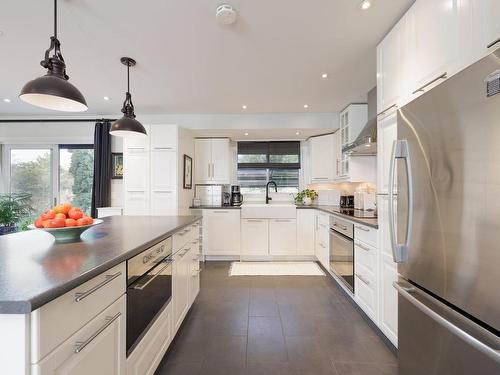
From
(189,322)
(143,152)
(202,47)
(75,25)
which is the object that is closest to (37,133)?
(143,152)

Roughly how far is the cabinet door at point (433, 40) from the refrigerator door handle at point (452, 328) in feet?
3.85

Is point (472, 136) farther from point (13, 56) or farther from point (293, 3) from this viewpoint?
point (13, 56)

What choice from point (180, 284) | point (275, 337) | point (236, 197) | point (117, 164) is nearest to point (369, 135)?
point (275, 337)

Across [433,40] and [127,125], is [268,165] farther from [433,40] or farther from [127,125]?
[433,40]

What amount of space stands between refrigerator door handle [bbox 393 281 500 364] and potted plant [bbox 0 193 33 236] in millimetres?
5222

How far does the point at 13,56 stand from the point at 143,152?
1.78m

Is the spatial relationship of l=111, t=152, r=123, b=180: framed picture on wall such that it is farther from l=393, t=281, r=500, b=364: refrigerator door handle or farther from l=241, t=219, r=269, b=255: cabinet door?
l=393, t=281, r=500, b=364: refrigerator door handle

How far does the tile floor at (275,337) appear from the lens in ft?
5.49

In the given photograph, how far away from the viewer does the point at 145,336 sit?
133cm

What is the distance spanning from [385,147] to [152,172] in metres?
3.30

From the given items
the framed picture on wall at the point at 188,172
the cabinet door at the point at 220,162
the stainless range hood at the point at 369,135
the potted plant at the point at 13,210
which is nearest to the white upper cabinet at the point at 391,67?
the stainless range hood at the point at 369,135

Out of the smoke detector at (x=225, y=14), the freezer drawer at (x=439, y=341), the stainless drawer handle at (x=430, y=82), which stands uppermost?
the smoke detector at (x=225, y=14)

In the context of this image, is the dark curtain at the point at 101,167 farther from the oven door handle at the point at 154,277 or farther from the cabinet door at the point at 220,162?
the oven door handle at the point at 154,277

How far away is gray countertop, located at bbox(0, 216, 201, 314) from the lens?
0.68m
